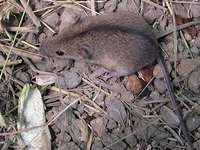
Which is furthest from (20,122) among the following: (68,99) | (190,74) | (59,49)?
(190,74)

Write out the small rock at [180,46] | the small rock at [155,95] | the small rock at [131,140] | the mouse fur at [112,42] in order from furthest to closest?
the small rock at [180,46] → the small rock at [155,95] → the small rock at [131,140] → the mouse fur at [112,42]

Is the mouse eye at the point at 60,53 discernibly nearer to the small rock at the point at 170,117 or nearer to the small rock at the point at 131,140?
the small rock at the point at 131,140

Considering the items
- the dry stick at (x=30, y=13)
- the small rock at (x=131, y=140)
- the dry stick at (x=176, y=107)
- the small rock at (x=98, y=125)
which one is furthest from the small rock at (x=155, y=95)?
the dry stick at (x=30, y=13)

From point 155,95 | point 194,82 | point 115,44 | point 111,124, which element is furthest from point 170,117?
point 115,44

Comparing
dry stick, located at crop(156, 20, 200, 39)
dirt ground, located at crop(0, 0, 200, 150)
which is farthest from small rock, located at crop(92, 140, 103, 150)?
dry stick, located at crop(156, 20, 200, 39)

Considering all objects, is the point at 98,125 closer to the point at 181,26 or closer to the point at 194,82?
the point at 194,82

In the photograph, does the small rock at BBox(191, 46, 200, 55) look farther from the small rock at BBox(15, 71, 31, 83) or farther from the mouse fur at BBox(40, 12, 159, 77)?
the small rock at BBox(15, 71, 31, 83)

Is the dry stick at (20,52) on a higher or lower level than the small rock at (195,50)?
higher

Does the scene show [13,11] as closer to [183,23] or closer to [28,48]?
[28,48]
